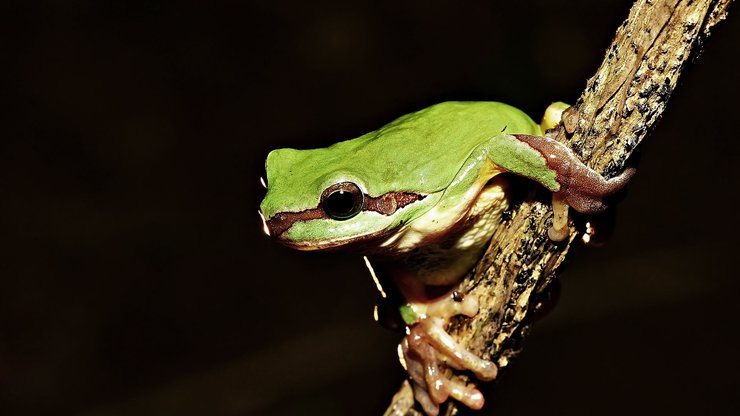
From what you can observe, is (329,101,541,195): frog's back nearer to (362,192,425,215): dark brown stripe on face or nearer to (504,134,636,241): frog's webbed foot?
(362,192,425,215): dark brown stripe on face

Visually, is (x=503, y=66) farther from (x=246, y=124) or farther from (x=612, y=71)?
(x=612, y=71)

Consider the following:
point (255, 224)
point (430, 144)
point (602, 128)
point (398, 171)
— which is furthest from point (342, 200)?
point (255, 224)

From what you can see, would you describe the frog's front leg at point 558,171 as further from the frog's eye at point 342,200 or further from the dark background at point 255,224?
the dark background at point 255,224

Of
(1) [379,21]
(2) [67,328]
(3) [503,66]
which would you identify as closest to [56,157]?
(2) [67,328]

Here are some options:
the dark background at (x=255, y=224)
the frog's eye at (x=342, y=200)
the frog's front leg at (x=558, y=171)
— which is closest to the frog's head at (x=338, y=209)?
the frog's eye at (x=342, y=200)

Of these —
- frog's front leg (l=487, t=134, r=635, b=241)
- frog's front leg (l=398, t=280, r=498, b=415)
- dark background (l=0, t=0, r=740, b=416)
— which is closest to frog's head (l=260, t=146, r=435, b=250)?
frog's front leg (l=487, t=134, r=635, b=241)
